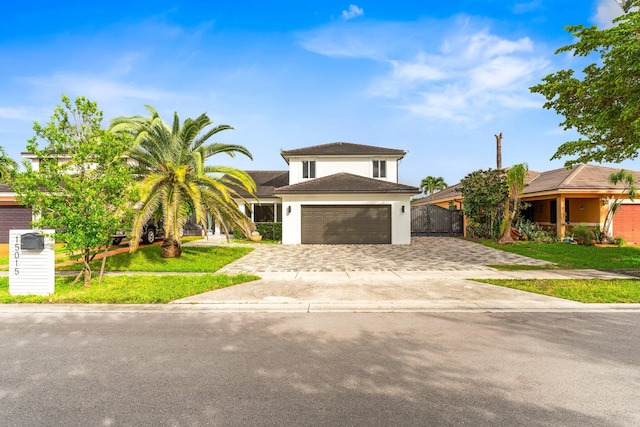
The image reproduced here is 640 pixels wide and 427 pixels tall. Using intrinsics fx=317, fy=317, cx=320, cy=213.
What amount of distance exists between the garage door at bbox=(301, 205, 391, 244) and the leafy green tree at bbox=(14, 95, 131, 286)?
12246 millimetres

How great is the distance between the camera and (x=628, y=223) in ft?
62.0

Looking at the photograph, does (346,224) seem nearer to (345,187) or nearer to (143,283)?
(345,187)

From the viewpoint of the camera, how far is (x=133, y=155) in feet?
38.9

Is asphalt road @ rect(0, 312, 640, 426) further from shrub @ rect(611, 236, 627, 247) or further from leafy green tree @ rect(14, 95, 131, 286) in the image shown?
shrub @ rect(611, 236, 627, 247)

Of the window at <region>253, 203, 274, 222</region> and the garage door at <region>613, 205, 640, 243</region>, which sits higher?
the window at <region>253, 203, 274, 222</region>

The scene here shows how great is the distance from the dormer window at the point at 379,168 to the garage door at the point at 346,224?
5.11 meters

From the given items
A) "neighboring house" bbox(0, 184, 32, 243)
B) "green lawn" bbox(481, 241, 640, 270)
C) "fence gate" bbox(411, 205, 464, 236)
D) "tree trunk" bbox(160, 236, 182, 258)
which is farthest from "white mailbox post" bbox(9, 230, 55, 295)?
"fence gate" bbox(411, 205, 464, 236)

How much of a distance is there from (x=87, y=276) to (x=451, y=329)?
9.13 metres

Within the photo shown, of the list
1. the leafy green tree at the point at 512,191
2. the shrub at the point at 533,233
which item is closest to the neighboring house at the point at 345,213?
the leafy green tree at the point at 512,191

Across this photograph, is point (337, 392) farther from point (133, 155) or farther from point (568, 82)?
point (568, 82)

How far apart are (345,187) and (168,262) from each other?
37.9ft

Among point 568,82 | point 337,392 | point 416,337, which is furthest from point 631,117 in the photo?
point 337,392

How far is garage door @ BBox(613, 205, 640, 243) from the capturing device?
18859mm

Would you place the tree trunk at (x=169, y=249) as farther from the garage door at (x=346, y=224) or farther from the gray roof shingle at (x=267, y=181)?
the gray roof shingle at (x=267, y=181)
